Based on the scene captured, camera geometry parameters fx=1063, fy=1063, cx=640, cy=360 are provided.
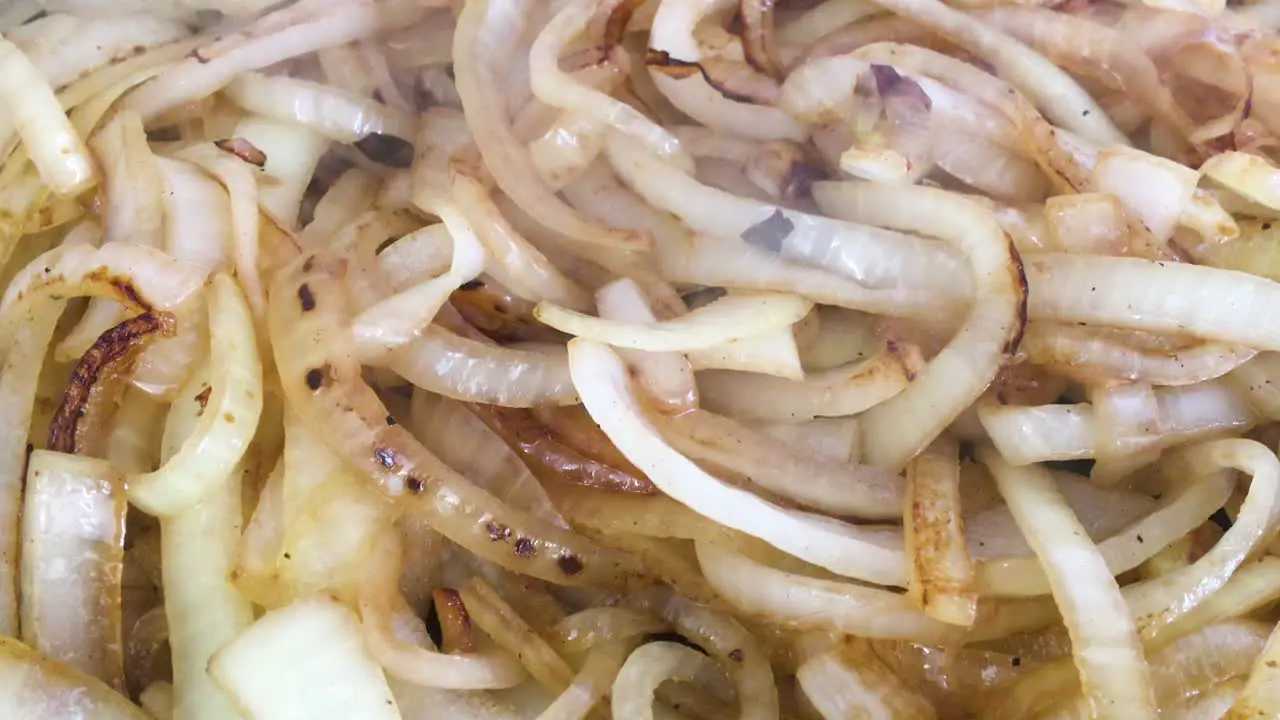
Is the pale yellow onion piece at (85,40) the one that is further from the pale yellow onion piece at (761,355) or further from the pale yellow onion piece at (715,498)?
the pale yellow onion piece at (761,355)

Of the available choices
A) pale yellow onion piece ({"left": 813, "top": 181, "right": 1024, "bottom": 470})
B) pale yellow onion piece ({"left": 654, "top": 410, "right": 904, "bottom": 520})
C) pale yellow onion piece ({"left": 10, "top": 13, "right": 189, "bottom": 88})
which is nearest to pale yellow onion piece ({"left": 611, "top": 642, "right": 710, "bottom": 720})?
pale yellow onion piece ({"left": 654, "top": 410, "right": 904, "bottom": 520})

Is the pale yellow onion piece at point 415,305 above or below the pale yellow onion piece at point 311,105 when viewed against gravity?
below

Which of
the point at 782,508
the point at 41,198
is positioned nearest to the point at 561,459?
the point at 782,508

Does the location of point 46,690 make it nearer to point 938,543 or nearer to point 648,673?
point 648,673

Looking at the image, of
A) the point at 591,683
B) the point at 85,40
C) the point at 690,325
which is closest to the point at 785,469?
the point at 690,325

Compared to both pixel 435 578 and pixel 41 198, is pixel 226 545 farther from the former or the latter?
pixel 41 198

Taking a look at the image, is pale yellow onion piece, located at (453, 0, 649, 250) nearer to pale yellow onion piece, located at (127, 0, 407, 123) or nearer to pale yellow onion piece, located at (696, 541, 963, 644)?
pale yellow onion piece, located at (127, 0, 407, 123)

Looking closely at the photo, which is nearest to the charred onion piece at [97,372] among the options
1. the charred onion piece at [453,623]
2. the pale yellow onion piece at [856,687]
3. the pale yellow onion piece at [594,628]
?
the charred onion piece at [453,623]
